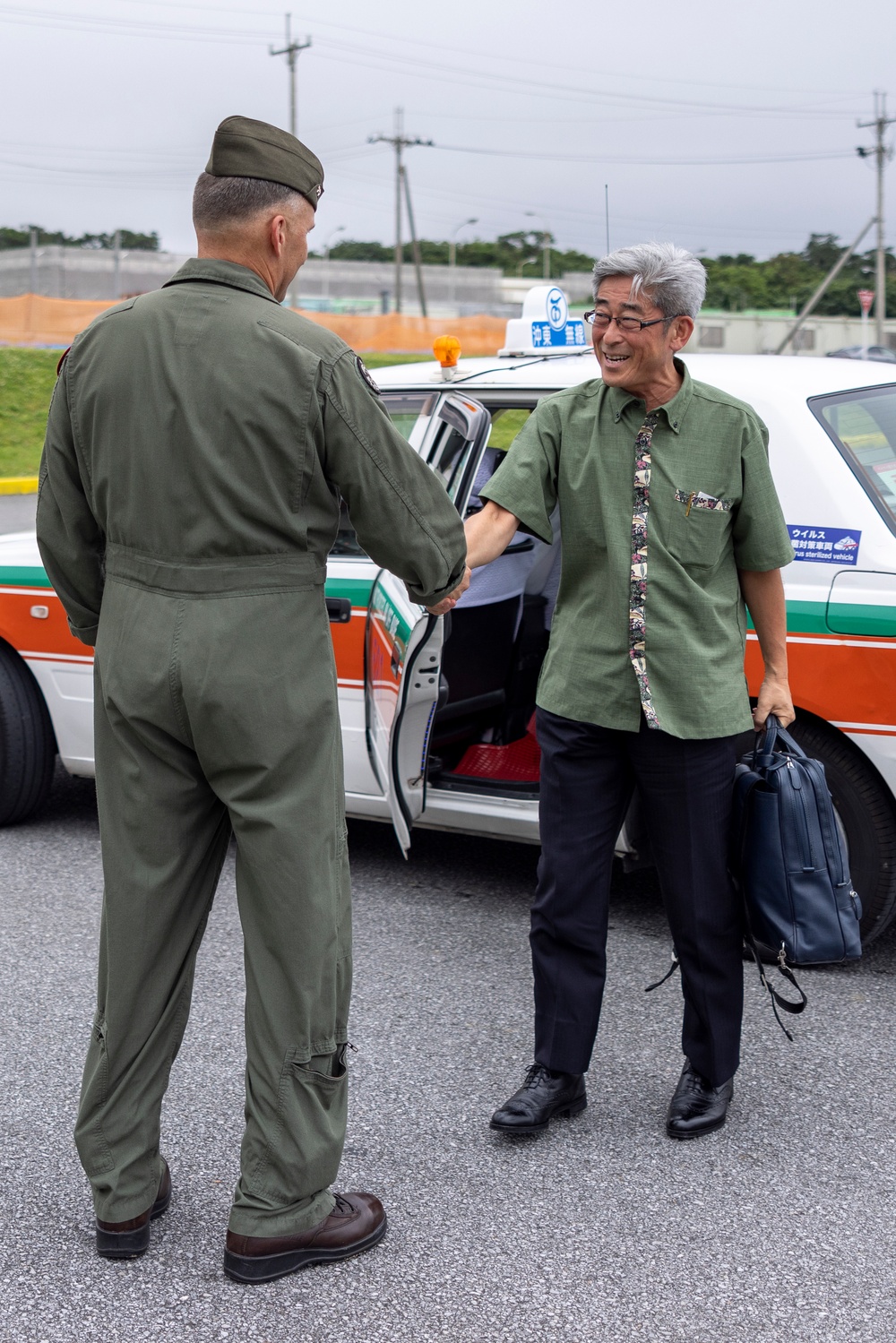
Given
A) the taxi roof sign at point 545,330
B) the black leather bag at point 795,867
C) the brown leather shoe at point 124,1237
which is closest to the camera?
the brown leather shoe at point 124,1237

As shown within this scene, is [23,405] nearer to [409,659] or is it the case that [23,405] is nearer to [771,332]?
[409,659]

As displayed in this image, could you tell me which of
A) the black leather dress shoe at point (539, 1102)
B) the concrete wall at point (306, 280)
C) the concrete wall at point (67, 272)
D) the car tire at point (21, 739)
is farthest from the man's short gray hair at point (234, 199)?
the concrete wall at point (67, 272)

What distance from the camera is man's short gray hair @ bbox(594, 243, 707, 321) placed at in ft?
8.75

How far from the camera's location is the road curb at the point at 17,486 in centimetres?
1555

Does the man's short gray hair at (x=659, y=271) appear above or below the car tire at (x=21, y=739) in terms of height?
above

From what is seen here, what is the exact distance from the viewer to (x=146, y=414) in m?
2.12

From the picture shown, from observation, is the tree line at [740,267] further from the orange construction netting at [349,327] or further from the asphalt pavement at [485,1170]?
the asphalt pavement at [485,1170]

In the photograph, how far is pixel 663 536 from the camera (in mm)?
2723

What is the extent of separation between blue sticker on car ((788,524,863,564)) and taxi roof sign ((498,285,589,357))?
1.26 m

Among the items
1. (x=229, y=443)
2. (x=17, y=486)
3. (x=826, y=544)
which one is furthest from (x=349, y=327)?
(x=229, y=443)

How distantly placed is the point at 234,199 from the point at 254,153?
3.1 inches

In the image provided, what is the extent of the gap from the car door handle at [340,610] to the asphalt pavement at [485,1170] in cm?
91

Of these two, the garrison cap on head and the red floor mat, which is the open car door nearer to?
the red floor mat

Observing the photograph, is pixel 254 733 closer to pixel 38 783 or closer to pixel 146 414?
pixel 146 414
